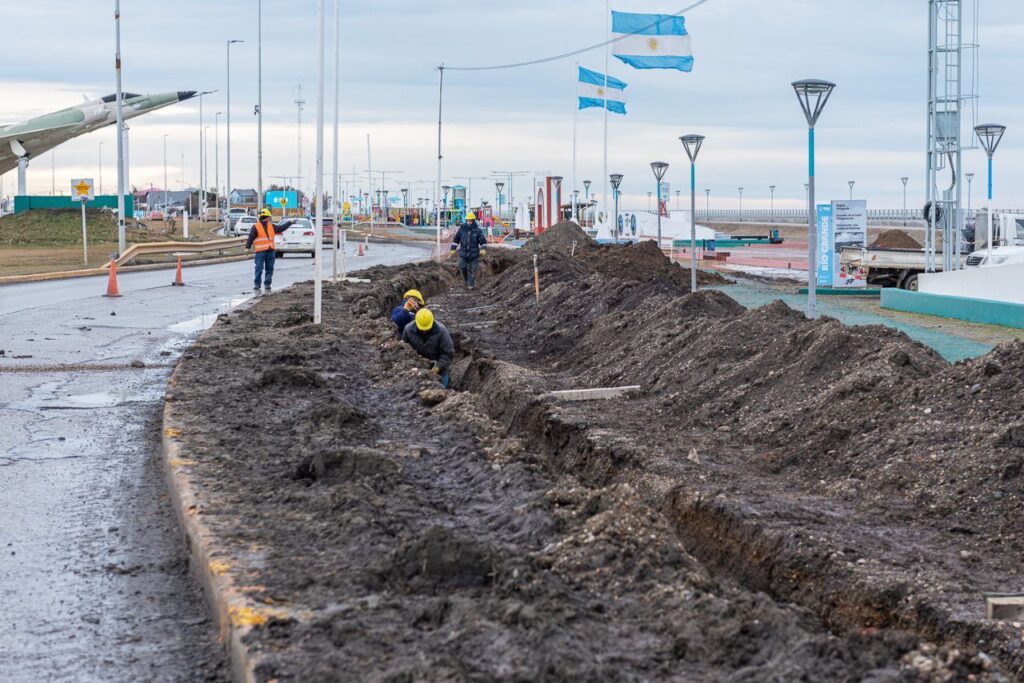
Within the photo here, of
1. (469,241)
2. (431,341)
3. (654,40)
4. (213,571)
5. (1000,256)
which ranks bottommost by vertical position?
(213,571)

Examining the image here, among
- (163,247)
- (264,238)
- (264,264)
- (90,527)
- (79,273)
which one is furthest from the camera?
(163,247)

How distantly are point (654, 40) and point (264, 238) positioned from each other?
1867 centimetres

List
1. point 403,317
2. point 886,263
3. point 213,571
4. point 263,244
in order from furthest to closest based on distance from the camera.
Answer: point 886,263
point 263,244
point 403,317
point 213,571

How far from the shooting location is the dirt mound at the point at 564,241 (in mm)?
40875

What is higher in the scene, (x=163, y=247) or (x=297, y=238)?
(x=297, y=238)

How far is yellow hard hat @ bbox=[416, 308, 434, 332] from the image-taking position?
14.7 meters

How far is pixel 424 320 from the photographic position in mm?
14797

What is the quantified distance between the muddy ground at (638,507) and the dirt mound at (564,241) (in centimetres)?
2526

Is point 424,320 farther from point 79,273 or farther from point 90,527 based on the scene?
point 79,273

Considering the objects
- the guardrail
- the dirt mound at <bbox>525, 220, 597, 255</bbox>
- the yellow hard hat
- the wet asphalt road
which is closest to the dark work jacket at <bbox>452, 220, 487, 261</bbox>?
the dirt mound at <bbox>525, 220, 597, 255</bbox>

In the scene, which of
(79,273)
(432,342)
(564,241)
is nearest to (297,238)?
(564,241)

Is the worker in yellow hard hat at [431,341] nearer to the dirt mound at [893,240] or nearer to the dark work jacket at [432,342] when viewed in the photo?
the dark work jacket at [432,342]

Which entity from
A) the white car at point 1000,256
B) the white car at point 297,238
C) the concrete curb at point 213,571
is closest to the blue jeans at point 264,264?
the white car at point 1000,256

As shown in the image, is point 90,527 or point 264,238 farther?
point 264,238
